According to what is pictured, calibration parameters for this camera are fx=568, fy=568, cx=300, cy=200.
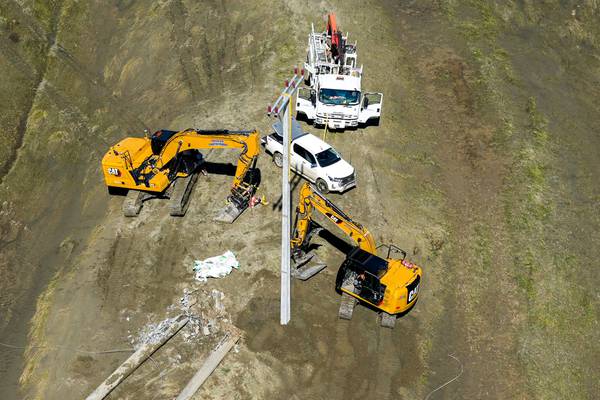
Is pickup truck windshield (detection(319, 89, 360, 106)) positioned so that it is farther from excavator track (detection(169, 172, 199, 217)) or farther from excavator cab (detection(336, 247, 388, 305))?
excavator cab (detection(336, 247, 388, 305))

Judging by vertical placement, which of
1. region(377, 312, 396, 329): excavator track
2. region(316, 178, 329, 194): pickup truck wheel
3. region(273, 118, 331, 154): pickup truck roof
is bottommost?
region(377, 312, 396, 329): excavator track

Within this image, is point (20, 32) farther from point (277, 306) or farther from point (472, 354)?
point (472, 354)

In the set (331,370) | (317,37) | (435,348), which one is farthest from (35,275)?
(317,37)

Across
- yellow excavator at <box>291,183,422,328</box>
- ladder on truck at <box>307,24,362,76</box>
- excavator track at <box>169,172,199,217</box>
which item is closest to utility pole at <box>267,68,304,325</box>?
yellow excavator at <box>291,183,422,328</box>

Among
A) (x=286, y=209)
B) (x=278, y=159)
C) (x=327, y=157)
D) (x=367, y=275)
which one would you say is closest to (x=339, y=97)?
(x=327, y=157)

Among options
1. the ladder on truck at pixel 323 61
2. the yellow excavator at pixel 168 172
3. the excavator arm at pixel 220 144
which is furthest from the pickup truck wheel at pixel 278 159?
the ladder on truck at pixel 323 61

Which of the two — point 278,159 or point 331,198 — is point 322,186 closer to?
point 331,198

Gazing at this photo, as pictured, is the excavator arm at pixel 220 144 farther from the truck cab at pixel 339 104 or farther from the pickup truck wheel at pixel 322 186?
the truck cab at pixel 339 104
